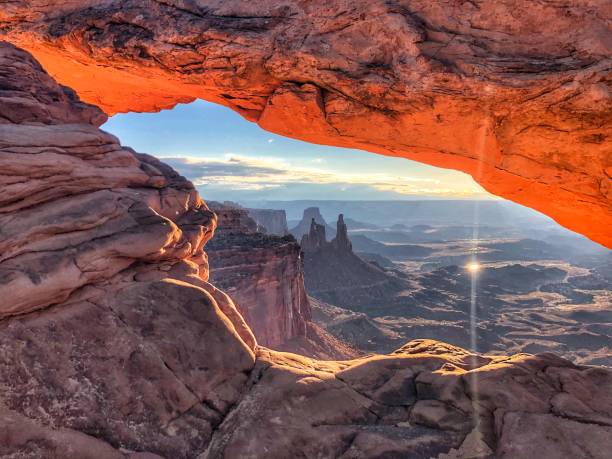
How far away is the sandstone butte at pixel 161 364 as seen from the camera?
740 centimetres

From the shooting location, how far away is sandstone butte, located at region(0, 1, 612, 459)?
24.3 ft

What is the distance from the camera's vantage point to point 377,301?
9525cm

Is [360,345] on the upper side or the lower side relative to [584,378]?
lower

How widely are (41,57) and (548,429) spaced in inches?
705

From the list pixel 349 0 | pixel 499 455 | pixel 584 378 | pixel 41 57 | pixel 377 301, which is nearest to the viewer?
pixel 499 455

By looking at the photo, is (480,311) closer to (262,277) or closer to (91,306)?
(262,277)

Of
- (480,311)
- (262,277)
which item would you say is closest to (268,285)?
(262,277)

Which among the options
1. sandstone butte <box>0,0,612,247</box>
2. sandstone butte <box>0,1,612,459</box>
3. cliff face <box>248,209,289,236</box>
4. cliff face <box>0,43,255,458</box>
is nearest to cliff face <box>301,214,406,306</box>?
cliff face <box>248,209,289,236</box>

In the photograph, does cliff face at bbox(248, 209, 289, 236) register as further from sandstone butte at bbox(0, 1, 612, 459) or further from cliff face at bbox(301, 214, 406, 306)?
sandstone butte at bbox(0, 1, 612, 459)

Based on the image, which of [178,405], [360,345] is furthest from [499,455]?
[360,345]

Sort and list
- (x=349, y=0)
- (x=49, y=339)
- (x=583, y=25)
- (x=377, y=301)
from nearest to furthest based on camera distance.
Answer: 1. (x=49, y=339)
2. (x=583, y=25)
3. (x=349, y=0)
4. (x=377, y=301)

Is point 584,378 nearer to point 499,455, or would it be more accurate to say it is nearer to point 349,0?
point 499,455

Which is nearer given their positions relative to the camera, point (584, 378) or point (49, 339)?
point (49, 339)

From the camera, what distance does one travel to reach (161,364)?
28.0 ft
